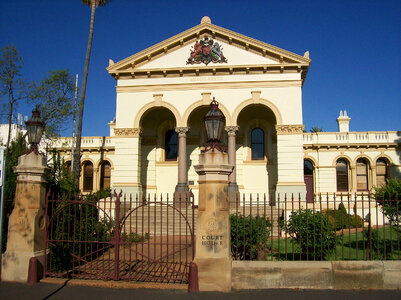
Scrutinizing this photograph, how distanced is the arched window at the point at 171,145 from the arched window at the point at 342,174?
12.4 m

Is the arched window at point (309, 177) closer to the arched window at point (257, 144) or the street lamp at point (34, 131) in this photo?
the arched window at point (257, 144)

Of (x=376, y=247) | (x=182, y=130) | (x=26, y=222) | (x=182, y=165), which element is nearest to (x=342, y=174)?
(x=182, y=165)

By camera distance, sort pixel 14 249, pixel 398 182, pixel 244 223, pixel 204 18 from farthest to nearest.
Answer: pixel 204 18 → pixel 398 182 → pixel 244 223 → pixel 14 249

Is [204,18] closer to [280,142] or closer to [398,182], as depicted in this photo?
[280,142]

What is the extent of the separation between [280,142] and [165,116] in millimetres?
8181

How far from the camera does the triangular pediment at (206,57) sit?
20.9 m

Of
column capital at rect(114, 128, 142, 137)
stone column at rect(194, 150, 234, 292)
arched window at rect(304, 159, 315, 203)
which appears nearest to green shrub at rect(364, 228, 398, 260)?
stone column at rect(194, 150, 234, 292)

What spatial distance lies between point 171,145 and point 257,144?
19.4 ft

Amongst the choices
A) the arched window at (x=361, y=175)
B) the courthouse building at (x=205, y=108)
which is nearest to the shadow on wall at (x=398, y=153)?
the arched window at (x=361, y=175)

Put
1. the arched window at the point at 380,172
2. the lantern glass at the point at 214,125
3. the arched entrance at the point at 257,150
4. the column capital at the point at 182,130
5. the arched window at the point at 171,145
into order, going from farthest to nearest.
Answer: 1. the arched window at the point at 380,172
2. the arched window at the point at 171,145
3. the arched entrance at the point at 257,150
4. the column capital at the point at 182,130
5. the lantern glass at the point at 214,125

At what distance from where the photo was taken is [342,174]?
2659 cm

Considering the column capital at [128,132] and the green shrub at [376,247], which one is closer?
the green shrub at [376,247]

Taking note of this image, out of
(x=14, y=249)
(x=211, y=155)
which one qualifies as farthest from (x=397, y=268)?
(x=14, y=249)

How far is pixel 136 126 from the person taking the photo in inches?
856
